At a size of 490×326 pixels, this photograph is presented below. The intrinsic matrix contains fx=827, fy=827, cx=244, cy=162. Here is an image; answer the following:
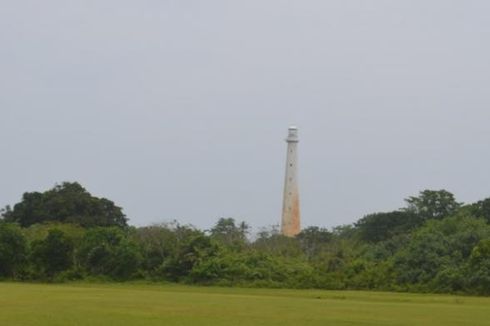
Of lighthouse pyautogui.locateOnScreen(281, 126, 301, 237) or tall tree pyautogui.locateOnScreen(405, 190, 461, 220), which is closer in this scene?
tall tree pyautogui.locateOnScreen(405, 190, 461, 220)

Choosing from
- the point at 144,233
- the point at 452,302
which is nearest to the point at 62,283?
the point at 144,233

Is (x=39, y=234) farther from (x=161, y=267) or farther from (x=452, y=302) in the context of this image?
(x=452, y=302)

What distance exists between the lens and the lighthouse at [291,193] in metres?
68.2

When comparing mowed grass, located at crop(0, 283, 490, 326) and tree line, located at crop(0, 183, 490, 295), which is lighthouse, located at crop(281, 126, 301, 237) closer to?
tree line, located at crop(0, 183, 490, 295)

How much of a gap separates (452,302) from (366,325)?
11952 millimetres

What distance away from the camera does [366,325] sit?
19.4 meters

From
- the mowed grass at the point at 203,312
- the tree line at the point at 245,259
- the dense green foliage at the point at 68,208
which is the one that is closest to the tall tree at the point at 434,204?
the tree line at the point at 245,259

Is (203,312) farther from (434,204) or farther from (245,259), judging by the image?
(434,204)

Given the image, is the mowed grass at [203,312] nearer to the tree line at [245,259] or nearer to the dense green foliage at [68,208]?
the tree line at [245,259]

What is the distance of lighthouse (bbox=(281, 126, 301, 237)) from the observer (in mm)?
68188

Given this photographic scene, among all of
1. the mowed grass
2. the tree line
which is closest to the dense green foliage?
the tree line

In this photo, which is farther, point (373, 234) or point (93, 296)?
point (373, 234)

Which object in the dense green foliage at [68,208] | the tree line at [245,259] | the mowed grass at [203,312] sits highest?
the dense green foliage at [68,208]

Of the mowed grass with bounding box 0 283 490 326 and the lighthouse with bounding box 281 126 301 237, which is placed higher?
the lighthouse with bounding box 281 126 301 237
